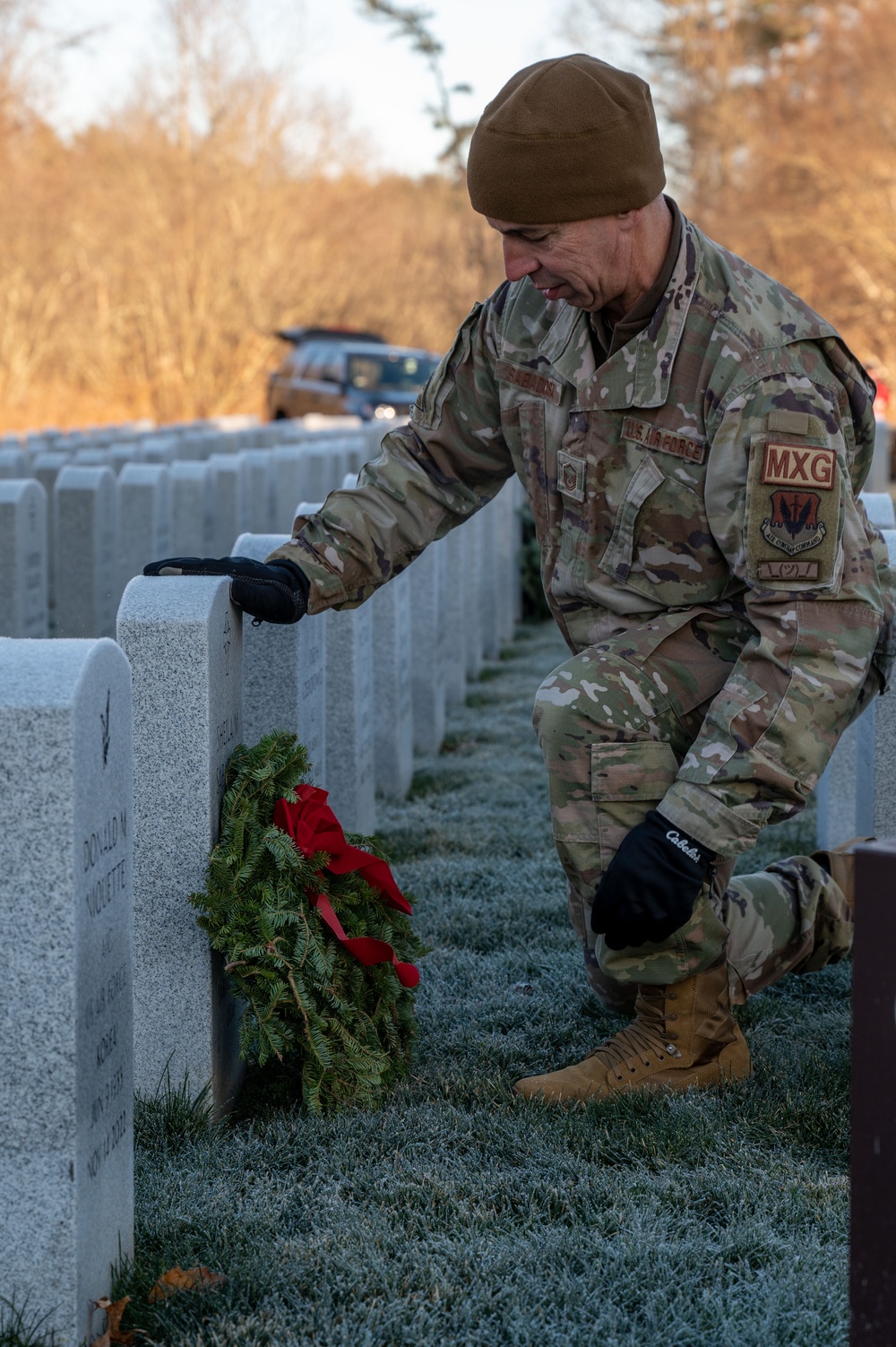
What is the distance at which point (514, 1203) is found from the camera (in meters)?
2.42

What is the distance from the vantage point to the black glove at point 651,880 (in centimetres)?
255

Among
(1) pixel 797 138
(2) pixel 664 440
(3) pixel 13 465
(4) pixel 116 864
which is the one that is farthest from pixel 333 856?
(1) pixel 797 138

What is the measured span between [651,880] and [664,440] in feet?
2.69

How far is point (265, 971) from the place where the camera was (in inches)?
102

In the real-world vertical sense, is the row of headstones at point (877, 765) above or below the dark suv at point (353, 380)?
below

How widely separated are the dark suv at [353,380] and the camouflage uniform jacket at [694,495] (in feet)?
49.6

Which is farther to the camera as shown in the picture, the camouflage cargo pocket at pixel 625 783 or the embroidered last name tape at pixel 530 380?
the embroidered last name tape at pixel 530 380

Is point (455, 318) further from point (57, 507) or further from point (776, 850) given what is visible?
point (776, 850)

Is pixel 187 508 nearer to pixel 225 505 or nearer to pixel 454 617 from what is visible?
pixel 225 505

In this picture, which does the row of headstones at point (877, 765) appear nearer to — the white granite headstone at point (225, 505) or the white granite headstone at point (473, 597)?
the white granite headstone at point (473, 597)

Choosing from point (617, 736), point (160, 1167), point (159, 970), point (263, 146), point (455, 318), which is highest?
point (263, 146)

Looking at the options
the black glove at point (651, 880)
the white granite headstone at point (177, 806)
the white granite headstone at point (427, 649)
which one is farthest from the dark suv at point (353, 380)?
the black glove at point (651, 880)

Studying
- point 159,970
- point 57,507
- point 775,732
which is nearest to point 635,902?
point 775,732

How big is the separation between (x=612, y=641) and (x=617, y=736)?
210 millimetres
